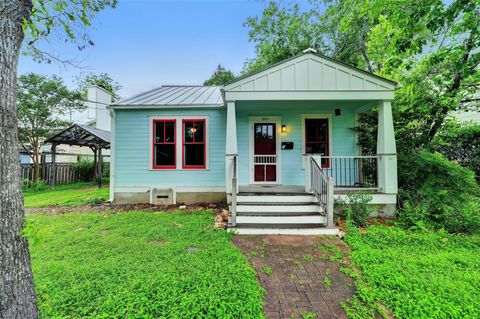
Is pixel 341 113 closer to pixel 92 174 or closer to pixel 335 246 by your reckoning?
pixel 335 246

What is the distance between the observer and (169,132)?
7340 millimetres

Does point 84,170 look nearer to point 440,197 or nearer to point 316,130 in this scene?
point 316,130

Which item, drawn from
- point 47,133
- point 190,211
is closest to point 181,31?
point 47,133

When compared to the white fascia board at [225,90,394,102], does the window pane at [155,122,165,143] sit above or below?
below

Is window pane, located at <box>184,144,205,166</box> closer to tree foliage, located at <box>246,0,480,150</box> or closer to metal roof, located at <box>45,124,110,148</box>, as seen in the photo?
tree foliage, located at <box>246,0,480,150</box>

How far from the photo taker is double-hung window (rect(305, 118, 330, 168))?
7355mm

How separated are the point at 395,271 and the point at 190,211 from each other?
16.5 ft

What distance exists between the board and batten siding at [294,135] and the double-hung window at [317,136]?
0.20m

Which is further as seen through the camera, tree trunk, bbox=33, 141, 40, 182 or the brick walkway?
tree trunk, bbox=33, 141, 40, 182

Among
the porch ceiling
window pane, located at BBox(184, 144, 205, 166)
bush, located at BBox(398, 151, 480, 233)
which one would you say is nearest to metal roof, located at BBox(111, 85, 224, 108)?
the porch ceiling

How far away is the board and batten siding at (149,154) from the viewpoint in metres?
7.20

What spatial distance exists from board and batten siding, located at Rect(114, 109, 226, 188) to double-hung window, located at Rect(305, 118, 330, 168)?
296 centimetres

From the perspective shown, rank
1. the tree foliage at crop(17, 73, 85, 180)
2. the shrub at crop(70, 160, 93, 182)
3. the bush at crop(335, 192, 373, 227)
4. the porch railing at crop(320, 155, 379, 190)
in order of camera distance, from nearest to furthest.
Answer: the bush at crop(335, 192, 373, 227)
the porch railing at crop(320, 155, 379, 190)
the tree foliage at crop(17, 73, 85, 180)
the shrub at crop(70, 160, 93, 182)

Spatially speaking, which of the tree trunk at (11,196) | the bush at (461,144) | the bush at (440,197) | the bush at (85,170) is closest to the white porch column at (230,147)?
the tree trunk at (11,196)
